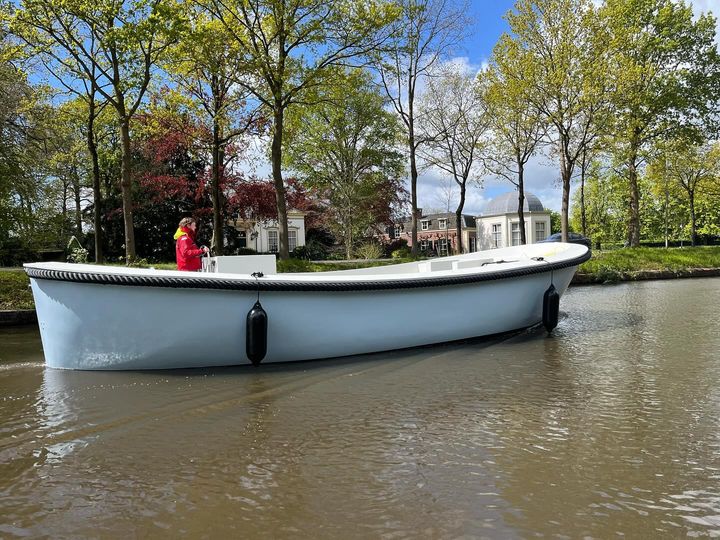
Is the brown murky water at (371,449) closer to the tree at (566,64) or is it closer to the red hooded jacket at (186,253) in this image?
the red hooded jacket at (186,253)

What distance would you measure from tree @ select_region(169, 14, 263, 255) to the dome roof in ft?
96.8

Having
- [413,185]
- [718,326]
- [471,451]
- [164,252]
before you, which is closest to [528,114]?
[413,185]

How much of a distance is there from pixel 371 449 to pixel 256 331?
2481mm

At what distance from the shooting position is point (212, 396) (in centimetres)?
476

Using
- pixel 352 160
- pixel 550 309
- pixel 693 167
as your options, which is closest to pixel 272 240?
pixel 352 160

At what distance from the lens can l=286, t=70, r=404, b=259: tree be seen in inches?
1257

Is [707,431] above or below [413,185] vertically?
below

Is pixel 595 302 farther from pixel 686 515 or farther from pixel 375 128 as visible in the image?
pixel 375 128

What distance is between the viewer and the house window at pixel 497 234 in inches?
1786

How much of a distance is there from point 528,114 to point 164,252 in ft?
56.0

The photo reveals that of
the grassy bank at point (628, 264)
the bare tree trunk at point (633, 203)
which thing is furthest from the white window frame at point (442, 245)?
the grassy bank at point (628, 264)

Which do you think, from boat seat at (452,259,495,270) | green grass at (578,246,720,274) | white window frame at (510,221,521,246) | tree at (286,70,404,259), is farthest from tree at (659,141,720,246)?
boat seat at (452,259,495,270)

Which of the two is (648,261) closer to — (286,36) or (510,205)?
(286,36)

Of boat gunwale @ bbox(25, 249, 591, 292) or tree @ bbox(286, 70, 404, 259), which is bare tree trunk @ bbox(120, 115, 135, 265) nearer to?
boat gunwale @ bbox(25, 249, 591, 292)
